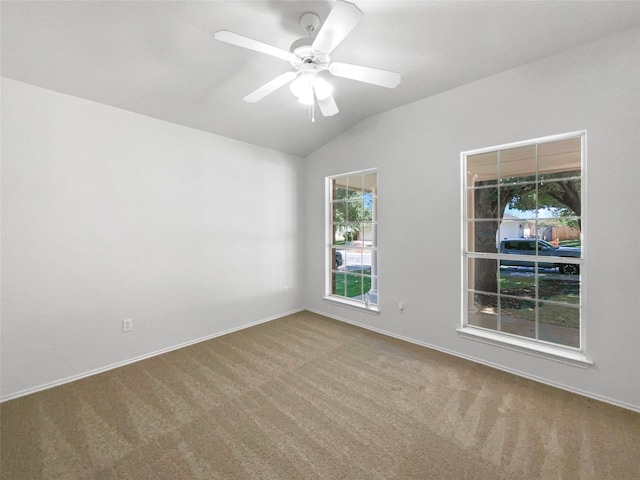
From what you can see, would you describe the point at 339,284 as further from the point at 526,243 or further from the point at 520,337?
the point at 526,243

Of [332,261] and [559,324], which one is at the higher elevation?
[332,261]

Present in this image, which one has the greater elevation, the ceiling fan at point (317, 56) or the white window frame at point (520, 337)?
the ceiling fan at point (317, 56)

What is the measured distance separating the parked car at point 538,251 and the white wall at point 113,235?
3.07 m

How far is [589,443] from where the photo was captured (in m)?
1.76

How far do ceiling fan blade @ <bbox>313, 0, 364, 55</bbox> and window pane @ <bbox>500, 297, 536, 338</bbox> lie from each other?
2811mm

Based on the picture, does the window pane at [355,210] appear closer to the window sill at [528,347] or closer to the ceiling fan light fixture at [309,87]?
the window sill at [528,347]

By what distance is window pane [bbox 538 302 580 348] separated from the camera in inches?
98.2

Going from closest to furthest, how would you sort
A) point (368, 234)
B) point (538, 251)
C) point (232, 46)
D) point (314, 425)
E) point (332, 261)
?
point (314, 425) < point (232, 46) < point (538, 251) < point (368, 234) < point (332, 261)

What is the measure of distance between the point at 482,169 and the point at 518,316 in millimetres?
1556

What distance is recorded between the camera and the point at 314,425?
6.39ft

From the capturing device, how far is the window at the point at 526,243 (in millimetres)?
2441

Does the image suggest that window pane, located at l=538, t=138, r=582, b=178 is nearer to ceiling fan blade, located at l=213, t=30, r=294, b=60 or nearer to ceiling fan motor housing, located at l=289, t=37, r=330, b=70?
ceiling fan motor housing, located at l=289, t=37, r=330, b=70

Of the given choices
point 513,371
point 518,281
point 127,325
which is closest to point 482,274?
point 518,281

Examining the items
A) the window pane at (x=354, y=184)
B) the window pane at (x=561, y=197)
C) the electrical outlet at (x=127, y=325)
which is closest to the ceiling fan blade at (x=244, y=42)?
the window pane at (x=354, y=184)
